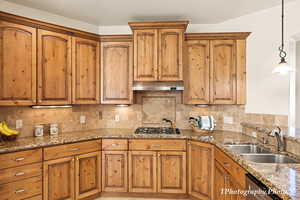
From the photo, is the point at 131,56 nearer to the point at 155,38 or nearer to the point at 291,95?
the point at 155,38

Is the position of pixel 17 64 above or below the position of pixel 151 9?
below

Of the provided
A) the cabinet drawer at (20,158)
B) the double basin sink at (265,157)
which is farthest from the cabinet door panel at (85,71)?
the double basin sink at (265,157)

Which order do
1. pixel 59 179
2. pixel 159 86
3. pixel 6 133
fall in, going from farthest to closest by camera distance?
pixel 159 86
pixel 59 179
pixel 6 133

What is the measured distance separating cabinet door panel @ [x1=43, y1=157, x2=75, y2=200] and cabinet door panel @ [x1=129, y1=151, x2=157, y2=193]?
2.61ft

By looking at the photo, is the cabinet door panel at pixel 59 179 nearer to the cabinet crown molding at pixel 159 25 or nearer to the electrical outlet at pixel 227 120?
the cabinet crown molding at pixel 159 25

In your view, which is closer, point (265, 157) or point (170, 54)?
point (265, 157)

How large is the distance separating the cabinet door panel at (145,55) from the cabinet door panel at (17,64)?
4.52ft

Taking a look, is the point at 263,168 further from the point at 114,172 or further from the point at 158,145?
the point at 114,172

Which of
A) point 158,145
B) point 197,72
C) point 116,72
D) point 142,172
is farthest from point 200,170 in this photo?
point 116,72

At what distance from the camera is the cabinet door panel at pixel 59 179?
102 inches

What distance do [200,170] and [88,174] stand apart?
153 centimetres

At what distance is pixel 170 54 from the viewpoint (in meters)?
3.30

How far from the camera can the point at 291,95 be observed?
2893 millimetres

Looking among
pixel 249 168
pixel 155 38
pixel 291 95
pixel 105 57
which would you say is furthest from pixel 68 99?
pixel 291 95
